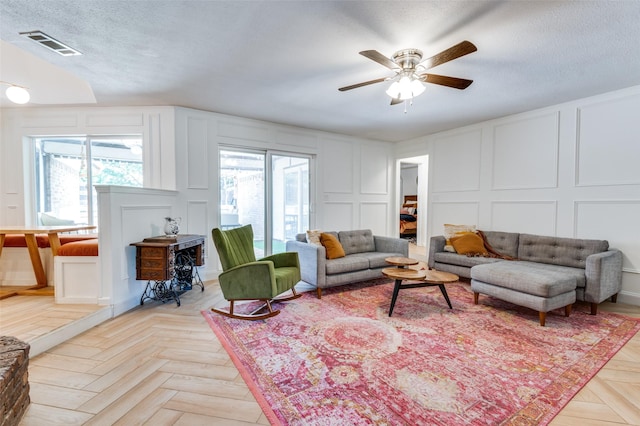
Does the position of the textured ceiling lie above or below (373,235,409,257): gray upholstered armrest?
above

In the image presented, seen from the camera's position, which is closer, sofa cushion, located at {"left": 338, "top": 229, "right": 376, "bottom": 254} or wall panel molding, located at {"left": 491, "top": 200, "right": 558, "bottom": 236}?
wall panel molding, located at {"left": 491, "top": 200, "right": 558, "bottom": 236}

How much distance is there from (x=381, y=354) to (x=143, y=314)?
8.29ft

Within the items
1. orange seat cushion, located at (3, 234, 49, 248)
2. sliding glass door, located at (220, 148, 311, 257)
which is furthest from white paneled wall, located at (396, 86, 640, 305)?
orange seat cushion, located at (3, 234, 49, 248)

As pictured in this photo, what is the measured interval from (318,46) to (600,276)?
361 centimetres

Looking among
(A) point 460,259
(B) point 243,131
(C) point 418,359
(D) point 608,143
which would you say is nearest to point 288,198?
(B) point 243,131

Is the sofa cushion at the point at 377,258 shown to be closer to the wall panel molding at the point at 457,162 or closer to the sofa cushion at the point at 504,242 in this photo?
the sofa cushion at the point at 504,242

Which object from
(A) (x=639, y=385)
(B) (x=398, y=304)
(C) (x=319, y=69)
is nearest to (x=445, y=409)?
(A) (x=639, y=385)

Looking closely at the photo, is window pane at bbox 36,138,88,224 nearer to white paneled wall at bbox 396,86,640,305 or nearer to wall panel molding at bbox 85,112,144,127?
wall panel molding at bbox 85,112,144,127

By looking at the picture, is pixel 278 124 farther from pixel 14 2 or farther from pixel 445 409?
pixel 445 409

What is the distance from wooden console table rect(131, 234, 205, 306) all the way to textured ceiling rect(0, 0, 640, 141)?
1.82 metres

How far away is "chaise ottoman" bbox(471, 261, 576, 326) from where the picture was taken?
9.02 ft

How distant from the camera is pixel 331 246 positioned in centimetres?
400

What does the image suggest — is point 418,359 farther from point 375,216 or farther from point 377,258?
point 375,216

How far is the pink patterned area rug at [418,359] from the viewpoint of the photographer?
1664 mm
